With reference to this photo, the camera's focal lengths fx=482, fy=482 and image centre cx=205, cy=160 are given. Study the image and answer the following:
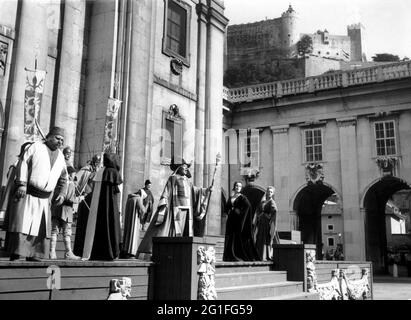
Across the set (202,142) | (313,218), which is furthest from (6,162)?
(313,218)

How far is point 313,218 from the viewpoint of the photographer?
33.6m

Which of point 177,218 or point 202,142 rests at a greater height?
point 202,142

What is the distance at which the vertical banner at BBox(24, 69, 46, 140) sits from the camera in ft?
36.9

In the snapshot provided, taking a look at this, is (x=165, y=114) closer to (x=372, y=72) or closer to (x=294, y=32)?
(x=372, y=72)

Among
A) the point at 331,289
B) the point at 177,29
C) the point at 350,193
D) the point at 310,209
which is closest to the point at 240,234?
the point at 331,289

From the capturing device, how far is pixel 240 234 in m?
11.2

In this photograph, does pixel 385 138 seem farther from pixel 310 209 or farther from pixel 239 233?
pixel 239 233

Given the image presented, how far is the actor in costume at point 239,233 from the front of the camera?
438 inches

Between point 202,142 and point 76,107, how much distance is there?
21.7ft

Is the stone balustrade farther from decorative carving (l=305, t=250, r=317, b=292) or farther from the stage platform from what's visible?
the stage platform

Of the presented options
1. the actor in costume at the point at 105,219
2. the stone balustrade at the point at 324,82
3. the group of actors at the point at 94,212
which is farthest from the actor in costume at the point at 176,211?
the stone balustrade at the point at 324,82

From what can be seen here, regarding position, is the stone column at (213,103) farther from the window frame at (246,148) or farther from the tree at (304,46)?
the tree at (304,46)

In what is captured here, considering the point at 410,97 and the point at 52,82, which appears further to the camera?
the point at 410,97

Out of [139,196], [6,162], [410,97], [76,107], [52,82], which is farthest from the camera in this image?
[410,97]
